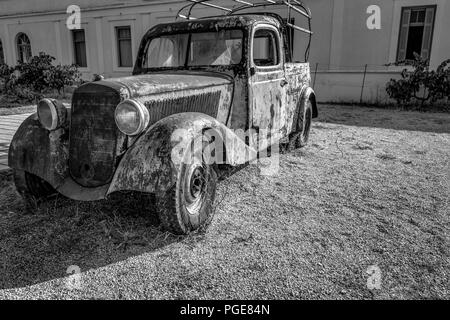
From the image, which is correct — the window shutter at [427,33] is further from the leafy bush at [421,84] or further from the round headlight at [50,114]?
the round headlight at [50,114]

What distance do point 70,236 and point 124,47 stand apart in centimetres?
1345

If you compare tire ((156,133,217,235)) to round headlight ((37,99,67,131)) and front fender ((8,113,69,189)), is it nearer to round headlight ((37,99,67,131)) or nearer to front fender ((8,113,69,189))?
front fender ((8,113,69,189))

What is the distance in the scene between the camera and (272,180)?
14.0ft

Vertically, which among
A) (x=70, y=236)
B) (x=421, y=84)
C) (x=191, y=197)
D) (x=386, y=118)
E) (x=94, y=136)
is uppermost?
(x=421, y=84)

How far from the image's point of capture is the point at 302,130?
17.9 feet

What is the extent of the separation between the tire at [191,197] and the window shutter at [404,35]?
9.75 meters

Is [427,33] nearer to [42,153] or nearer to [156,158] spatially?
[156,158]

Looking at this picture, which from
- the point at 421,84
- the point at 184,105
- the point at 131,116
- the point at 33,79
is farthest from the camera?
the point at 33,79

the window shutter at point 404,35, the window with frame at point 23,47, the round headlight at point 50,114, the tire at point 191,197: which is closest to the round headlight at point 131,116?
the tire at point 191,197

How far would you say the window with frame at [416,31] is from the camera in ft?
34.1

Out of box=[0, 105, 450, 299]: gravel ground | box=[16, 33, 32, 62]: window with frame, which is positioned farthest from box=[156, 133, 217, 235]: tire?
box=[16, 33, 32, 62]: window with frame

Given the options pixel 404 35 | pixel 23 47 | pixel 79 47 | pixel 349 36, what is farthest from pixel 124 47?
pixel 404 35

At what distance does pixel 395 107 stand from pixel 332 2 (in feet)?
12.3
